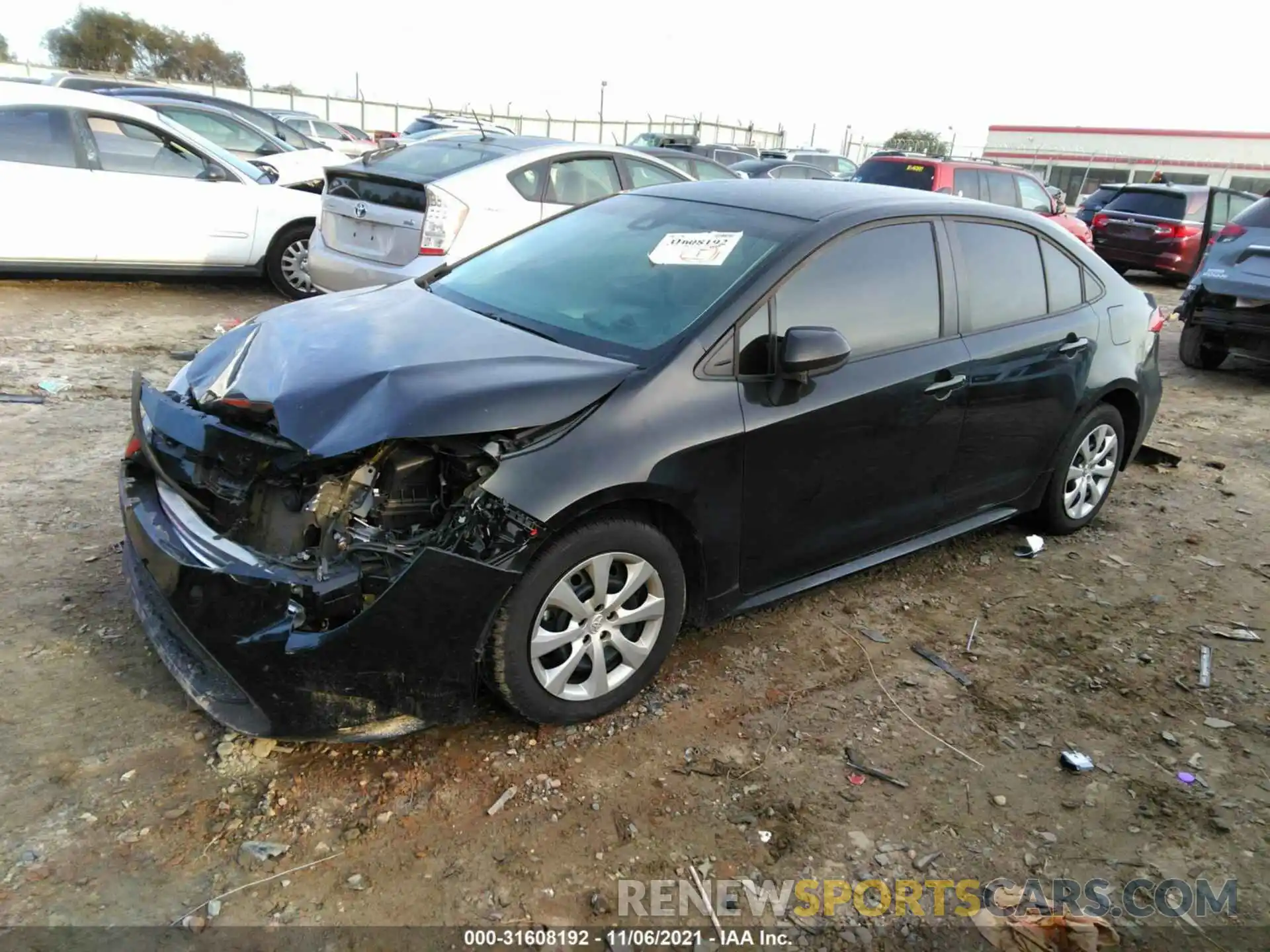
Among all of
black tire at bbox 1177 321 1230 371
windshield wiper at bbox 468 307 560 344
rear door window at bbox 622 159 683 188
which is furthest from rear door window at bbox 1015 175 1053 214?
windshield wiper at bbox 468 307 560 344

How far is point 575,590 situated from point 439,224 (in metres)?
4.42

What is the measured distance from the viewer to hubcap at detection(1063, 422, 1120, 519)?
15.1 ft

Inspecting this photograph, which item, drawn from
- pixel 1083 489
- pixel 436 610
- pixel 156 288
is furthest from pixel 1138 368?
pixel 156 288

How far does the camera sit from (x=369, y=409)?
2.66 meters

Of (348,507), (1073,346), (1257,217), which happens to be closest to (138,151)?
(348,507)

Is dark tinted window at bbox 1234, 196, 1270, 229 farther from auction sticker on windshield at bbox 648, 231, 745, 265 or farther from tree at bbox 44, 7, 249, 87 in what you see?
tree at bbox 44, 7, 249, 87

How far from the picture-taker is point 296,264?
8680 millimetres

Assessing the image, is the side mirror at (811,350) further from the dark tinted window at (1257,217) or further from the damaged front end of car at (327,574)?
the dark tinted window at (1257,217)

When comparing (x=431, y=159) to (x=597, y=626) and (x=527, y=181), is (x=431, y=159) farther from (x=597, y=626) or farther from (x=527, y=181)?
(x=597, y=626)

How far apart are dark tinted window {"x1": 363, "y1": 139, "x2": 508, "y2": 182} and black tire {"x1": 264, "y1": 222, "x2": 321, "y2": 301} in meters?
1.45

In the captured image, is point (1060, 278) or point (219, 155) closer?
point (1060, 278)

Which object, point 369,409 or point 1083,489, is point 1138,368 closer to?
point 1083,489

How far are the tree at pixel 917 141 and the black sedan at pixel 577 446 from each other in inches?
1507

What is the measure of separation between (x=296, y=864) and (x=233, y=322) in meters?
6.33
